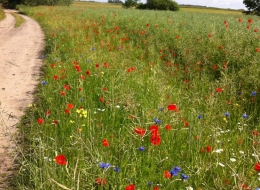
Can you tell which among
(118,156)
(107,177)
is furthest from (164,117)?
(107,177)

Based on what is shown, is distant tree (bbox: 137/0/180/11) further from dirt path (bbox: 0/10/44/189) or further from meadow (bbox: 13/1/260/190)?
meadow (bbox: 13/1/260/190)

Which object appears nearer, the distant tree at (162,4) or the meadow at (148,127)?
the meadow at (148,127)

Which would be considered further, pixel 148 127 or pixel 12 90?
pixel 12 90

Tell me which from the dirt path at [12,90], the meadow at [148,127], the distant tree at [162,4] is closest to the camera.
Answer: the meadow at [148,127]

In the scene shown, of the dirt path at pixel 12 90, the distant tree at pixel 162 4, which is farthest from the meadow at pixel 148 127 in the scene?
the distant tree at pixel 162 4

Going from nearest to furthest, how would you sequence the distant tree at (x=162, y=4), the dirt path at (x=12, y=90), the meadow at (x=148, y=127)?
the meadow at (x=148, y=127)
the dirt path at (x=12, y=90)
the distant tree at (x=162, y=4)

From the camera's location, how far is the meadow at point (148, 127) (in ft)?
8.36

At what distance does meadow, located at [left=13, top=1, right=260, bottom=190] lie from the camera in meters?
2.55

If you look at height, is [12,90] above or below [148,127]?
below

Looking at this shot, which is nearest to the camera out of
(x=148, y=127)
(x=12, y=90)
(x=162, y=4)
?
(x=148, y=127)

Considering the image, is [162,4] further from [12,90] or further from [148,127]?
[148,127]

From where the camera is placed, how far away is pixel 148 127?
338 cm

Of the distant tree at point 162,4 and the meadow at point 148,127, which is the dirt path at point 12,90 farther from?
the distant tree at point 162,4

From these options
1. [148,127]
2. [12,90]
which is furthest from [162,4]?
[148,127]
